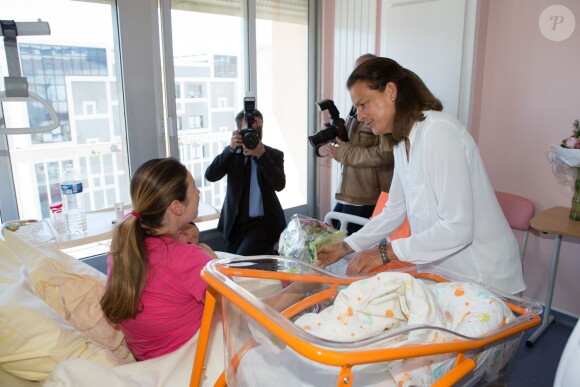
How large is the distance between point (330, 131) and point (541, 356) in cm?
175

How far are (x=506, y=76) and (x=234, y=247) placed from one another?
6.73 feet

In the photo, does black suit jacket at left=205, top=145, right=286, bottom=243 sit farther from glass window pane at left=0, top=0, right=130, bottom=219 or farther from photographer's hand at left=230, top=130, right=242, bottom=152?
glass window pane at left=0, top=0, right=130, bottom=219

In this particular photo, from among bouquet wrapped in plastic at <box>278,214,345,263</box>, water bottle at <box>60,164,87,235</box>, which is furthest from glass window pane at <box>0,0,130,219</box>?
bouquet wrapped in plastic at <box>278,214,345,263</box>

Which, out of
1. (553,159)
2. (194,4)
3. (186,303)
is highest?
(194,4)

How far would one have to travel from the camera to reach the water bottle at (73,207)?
2232 mm

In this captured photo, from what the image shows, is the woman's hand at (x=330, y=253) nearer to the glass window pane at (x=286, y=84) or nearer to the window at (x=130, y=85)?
the window at (x=130, y=85)

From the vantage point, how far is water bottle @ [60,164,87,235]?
2.23m

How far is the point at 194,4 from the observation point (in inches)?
116

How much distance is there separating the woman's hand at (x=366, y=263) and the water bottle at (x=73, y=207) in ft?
4.77

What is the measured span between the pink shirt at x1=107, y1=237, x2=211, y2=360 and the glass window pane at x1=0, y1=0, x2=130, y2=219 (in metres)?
1.52

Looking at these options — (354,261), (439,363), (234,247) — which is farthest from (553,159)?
(439,363)

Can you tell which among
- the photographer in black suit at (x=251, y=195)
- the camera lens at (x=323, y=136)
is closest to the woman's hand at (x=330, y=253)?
the camera lens at (x=323, y=136)

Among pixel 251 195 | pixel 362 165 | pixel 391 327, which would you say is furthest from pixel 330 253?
pixel 251 195

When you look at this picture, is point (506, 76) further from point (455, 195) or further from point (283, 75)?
point (455, 195)
